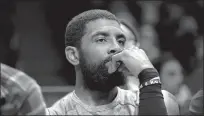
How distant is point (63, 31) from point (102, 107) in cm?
456

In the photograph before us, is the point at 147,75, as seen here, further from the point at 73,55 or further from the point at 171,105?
the point at 73,55

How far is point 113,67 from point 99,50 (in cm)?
20

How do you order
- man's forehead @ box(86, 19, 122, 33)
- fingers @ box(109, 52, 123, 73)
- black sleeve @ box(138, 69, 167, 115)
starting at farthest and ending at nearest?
1. man's forehead @ box(86, 19, 122, 33)
2. fingers @ box(109, 52, 123, 73)
3. black sleeve @ box(138, 69, 167, 115)

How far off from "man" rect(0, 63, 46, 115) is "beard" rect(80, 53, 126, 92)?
2.12ft

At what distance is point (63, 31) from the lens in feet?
24.9

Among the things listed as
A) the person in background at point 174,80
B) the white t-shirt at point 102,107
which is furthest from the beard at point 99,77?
the person in background at point 174,80

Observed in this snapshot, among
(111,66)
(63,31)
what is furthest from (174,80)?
(111,66)

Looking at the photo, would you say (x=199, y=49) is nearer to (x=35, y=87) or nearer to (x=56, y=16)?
(x=56, y=16)

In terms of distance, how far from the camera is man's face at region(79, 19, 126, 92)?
310 centimetres

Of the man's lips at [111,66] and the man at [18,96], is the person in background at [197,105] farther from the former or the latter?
the man at [18,96]

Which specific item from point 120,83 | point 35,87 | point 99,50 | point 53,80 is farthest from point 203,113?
point 53,80

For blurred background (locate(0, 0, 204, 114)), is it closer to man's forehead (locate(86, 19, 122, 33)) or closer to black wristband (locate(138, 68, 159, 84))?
man's forehead (locate(86, 19, 122, 33))

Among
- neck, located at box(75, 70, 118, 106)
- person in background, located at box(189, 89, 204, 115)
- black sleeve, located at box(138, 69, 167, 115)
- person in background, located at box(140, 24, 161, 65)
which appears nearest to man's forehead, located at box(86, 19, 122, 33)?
neck, located at box(75, 70, 118, 106)

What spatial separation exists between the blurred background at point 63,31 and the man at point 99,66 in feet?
12.7
